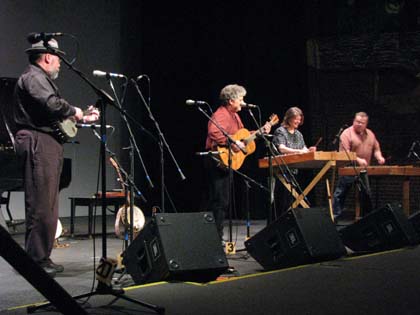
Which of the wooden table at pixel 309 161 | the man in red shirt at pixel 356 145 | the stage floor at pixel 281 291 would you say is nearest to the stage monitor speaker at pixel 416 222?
the wooden table at pixel 309 161

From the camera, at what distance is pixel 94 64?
11.0m

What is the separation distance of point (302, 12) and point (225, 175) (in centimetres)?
519

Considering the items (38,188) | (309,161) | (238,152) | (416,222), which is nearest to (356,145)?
(309,161)

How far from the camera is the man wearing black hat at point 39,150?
4672mm

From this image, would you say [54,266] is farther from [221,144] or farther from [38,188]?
[221,144]

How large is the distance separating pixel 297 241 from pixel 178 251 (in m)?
1.20

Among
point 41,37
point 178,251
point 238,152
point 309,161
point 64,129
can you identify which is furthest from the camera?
point 309,161

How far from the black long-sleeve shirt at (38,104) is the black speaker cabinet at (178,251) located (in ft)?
3.73

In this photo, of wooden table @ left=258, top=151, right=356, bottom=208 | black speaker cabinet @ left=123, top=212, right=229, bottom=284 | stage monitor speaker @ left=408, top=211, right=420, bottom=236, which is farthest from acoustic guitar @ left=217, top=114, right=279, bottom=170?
black speaker cabinet @ left=123, top=212, right=229, bottom=284

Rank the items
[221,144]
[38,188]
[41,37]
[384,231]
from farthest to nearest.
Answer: [221,144], [384,231], [38,188], [41,37]

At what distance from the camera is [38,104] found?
15.4 feet

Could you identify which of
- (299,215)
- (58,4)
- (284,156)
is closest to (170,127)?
(58,4)

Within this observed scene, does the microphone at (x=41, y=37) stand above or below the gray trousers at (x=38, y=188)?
above

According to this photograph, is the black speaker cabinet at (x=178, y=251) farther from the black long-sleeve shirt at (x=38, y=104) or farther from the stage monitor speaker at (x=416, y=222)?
the stage monitor speaker at (x=416, y=222)
